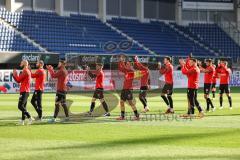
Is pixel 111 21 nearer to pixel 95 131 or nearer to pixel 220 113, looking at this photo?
pixel 220 113

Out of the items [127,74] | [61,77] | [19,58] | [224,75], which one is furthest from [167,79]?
[19,58]

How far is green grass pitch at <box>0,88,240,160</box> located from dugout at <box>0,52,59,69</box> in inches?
968

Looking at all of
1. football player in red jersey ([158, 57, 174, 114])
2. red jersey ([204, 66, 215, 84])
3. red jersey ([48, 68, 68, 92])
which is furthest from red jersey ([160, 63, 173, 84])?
red jersey ([48, 68, 68, 92])

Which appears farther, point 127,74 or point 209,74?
point 209,74

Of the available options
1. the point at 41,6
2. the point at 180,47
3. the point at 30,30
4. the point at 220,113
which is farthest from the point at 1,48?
the point at 220,113

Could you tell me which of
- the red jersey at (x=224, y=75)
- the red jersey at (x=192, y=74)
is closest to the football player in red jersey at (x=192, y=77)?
the red jersey at (x=192, y=74)

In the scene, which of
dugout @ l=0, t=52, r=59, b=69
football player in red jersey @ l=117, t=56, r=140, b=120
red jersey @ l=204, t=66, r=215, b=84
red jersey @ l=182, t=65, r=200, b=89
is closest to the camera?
football player in red jersey @ l=117, t=56, r=140, b=120

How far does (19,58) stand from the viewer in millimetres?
47969

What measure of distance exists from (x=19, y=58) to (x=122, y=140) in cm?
3250

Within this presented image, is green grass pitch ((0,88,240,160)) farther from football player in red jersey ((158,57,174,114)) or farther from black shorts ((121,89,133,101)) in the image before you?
football player in red jersey ((158,57,174,114))

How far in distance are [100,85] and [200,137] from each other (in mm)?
9418

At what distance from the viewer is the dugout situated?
156 ft

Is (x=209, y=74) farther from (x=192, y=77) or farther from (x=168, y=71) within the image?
(x=192, y=77)

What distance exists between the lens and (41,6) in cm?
6159
